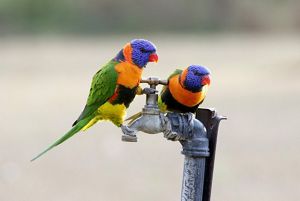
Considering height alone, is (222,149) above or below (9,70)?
below

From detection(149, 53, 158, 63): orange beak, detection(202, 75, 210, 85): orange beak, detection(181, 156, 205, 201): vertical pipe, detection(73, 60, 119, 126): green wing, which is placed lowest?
detection(181, 156, 205, 201): vertical pipe

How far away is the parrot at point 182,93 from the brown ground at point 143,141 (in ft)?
11.0

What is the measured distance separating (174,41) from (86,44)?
2.40 metres

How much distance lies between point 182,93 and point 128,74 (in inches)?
15.9

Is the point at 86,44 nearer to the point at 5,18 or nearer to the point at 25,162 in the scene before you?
the point at 5,18

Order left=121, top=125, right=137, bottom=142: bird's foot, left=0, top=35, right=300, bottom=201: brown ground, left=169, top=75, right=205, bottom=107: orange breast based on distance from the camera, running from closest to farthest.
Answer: left=121, top=125, right=137, bottom=142: bird's foot → left=169, top=75, right=205, bottom=107: orange breast → left=0, top=35, right=300, bottom=201: brown ground

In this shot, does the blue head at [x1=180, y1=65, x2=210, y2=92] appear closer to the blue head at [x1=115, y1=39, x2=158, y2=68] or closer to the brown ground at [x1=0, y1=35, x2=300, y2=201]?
the blue head at [x1=115, y1=39, x2=158, y2=68]

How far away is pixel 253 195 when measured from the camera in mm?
7801

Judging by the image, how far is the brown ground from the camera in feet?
26.3

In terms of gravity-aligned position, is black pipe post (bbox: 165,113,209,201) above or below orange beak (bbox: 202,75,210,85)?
below

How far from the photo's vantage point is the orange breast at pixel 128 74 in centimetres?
367

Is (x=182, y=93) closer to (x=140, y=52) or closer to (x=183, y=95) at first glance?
(x=183, y=95)

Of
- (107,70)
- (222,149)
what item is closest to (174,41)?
(222,149)

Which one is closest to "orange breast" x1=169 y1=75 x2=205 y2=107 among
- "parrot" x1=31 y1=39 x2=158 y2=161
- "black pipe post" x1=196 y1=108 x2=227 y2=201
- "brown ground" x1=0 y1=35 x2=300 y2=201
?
"parrot" x1=31 y1=39 x2=158 y2=161
